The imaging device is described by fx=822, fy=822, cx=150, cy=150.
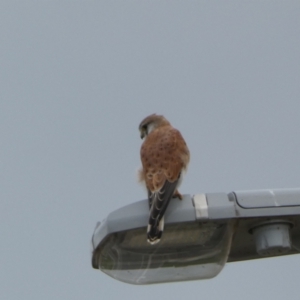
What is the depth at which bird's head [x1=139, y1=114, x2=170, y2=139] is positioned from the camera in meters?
7.00

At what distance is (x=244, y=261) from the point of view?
403 centimetres

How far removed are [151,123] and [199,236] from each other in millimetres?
3495

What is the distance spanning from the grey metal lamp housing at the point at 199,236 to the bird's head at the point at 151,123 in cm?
309

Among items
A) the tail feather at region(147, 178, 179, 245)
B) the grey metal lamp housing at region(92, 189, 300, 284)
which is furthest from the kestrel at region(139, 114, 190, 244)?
the grey metal lamp housing at region(92, 189, 300, 284)

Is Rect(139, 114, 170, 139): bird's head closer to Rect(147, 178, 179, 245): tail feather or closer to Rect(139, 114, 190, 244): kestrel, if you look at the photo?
Rect(139, 114, 190, 244): kestrel

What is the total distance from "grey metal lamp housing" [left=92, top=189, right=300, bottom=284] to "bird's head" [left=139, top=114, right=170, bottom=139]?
3.09 metres

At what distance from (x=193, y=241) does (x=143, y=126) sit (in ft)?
11.3

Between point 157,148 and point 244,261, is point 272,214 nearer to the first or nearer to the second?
point 244,261

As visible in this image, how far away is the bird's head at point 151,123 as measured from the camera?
7000 mm

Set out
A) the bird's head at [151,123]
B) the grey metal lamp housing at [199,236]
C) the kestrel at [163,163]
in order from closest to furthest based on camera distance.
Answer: the grey metal lamp housing at [199,236]
the kestrel at [163,163]
the bird's head at [151,123]

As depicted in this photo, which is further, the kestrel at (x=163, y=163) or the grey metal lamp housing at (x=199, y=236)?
the kestrel at (x=163, y=163)

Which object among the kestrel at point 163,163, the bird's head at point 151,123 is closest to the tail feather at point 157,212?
the kestrel at point 163,163

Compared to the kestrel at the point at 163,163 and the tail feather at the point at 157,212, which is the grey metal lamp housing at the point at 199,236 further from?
the kestrel at the point at 163,163

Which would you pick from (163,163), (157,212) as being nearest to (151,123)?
(163,163)
